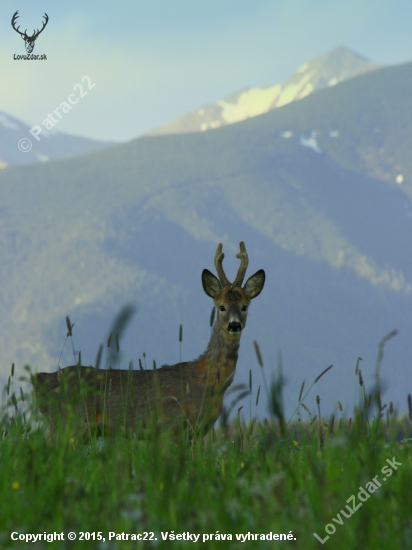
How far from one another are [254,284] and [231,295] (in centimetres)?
34

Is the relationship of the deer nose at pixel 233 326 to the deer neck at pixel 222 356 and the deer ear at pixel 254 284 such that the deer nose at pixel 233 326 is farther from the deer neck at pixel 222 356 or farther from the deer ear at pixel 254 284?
the deer ear at pixel 254 284

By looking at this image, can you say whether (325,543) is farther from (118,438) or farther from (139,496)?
(118,438)

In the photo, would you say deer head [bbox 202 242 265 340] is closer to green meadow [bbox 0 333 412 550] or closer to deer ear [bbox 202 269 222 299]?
deer ear [bbox 202 269 222 299]

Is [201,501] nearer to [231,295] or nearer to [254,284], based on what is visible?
[231,295]

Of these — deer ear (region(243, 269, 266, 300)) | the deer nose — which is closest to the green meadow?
the deer nose

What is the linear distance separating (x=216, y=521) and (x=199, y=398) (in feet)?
16.0

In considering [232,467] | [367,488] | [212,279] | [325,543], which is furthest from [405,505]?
[212,279]

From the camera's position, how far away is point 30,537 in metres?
3.55

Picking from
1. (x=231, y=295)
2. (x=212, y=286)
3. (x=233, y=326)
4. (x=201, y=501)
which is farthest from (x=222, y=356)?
(x=201, y=501)

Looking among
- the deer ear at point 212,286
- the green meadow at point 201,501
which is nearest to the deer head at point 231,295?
the deer ear at point 212,286

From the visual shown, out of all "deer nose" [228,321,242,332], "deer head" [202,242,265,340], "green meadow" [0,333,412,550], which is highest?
"deer head" [202,242,265,340]

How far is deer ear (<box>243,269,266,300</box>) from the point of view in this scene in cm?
917

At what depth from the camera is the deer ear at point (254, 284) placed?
9172mm

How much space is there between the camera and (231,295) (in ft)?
29.8
